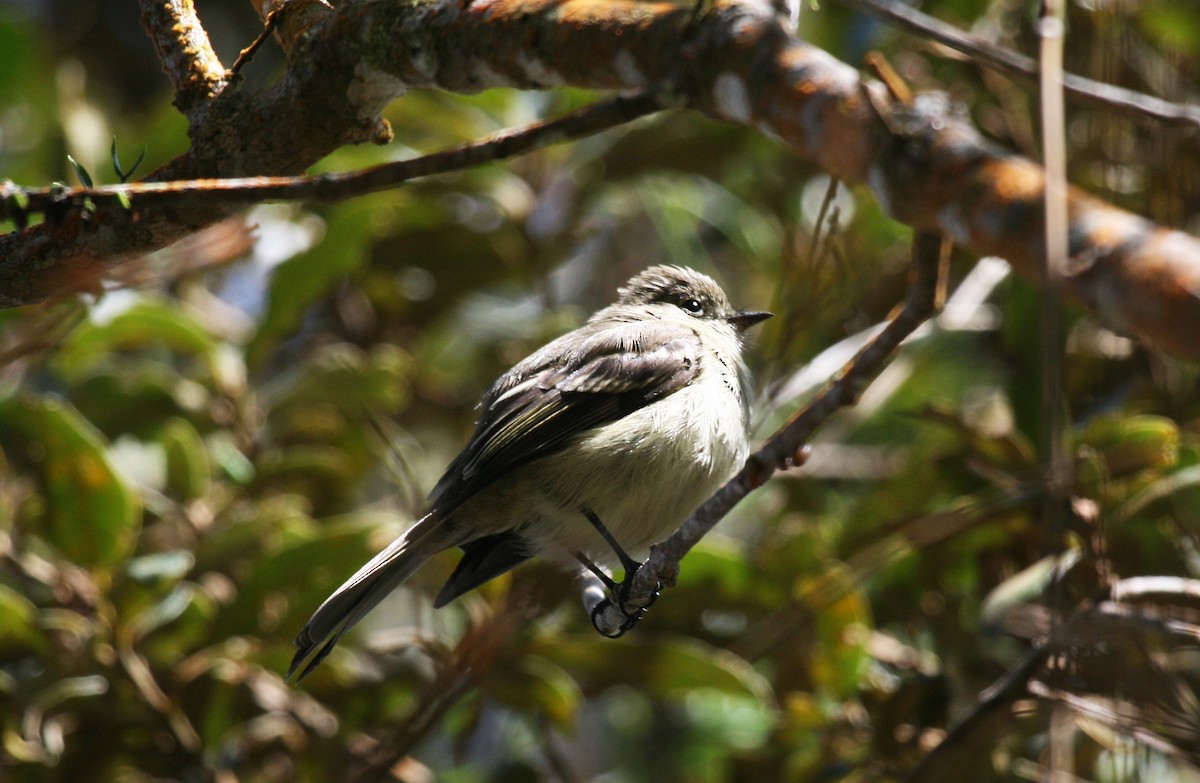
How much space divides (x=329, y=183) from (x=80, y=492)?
6.11 feet

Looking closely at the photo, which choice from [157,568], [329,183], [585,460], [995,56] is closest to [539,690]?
[585,460]

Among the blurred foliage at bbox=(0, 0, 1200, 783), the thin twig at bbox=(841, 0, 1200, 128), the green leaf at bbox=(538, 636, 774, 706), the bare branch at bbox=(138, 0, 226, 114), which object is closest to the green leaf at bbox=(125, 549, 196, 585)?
the blurred foliage at bbox=(0, 0, 1200, 783)

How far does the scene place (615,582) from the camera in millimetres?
3270

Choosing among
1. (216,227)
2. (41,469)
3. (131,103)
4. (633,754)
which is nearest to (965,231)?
(216,227)

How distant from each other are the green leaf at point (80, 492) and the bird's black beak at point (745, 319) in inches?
78.2

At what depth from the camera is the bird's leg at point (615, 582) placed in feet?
9.45

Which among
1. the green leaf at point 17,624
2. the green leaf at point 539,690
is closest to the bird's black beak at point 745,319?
the green leaf at point 539,690

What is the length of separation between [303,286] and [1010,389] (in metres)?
2.47

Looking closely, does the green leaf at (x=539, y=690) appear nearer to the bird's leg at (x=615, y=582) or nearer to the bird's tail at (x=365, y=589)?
the bird's leg at (x=615, y=582)

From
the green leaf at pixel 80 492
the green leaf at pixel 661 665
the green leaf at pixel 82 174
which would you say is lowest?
the green leaf at pixel 661 665

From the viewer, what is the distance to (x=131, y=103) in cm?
666

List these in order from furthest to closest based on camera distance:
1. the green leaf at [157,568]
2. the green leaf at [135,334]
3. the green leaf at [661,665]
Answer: the green leaf at [135,334] < the green leaf at [661,665] < the green leaf at [157,568]

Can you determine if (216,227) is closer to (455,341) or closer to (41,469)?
(41,469)

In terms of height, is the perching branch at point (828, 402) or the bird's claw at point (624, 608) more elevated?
the perching branch at point (828, 402)
